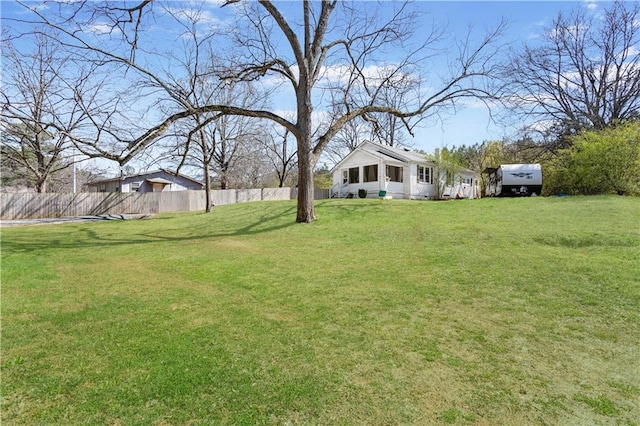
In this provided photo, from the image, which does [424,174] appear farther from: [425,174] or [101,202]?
[101,202]

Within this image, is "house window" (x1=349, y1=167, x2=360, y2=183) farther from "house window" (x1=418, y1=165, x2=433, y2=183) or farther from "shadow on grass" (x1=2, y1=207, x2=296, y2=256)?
"shadow on grass" (x1=2, y1=207, x2=296, y2=256)

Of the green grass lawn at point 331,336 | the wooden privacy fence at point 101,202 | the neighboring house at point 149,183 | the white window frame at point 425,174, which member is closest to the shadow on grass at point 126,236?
the green grass lawn at point 331,336

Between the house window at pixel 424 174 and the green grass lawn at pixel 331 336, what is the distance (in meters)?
16.6

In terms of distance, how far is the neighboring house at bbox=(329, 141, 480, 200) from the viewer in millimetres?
22672

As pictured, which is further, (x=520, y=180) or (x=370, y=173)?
(x=370, y=173)

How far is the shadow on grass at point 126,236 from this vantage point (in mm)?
9295

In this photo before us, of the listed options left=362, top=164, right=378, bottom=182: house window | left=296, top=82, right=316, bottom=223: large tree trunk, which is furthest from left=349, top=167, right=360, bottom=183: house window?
left=296, top=82, right=316, bottom=223: large tree trunk

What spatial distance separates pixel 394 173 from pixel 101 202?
19871 millimetres

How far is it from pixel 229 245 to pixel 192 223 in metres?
6.26

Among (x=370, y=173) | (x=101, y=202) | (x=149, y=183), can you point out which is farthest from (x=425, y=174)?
(x=149, y=183)

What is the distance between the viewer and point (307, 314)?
157 inches

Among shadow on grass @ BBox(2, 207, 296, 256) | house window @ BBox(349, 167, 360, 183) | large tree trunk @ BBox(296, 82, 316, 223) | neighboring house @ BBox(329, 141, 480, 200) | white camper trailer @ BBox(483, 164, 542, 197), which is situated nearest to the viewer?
shadow on grass @ BBox(2, 207, 296, 256)

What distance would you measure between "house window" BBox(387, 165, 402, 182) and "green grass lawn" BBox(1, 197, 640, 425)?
1581 centimetres

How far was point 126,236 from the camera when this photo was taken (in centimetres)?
1112
